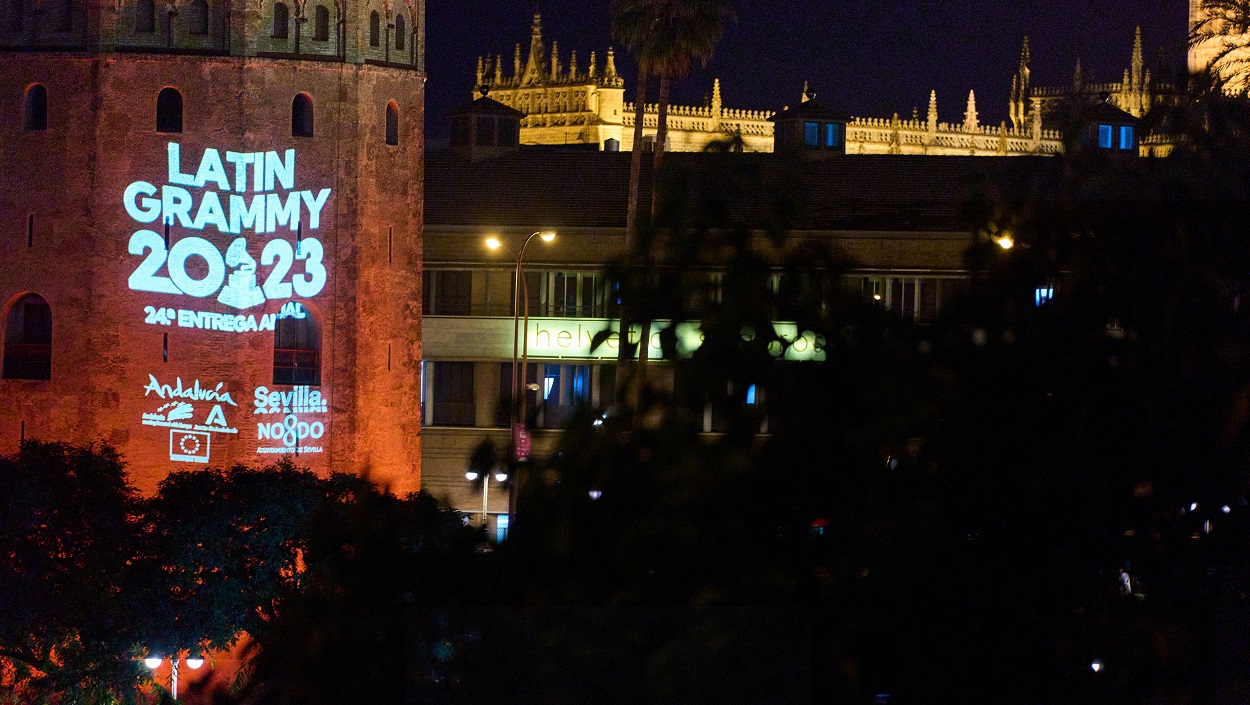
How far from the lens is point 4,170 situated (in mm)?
38250

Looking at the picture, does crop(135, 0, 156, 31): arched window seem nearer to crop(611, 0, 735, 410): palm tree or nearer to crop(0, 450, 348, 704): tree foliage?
crop(0, 450, 348, 704): tree foliage

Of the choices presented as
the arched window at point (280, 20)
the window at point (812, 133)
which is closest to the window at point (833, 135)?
the window at point (812, 133)

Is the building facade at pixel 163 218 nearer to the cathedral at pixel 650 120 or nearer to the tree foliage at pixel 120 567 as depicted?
the tree foliage at pixel 120 567

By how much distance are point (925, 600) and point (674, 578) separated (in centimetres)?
143

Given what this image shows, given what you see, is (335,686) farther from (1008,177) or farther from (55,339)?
(55,339)

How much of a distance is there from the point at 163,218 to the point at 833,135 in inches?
1364

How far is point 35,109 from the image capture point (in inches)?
1508

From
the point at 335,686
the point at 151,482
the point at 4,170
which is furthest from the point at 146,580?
the point at 335,686

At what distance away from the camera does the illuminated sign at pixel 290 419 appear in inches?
1524

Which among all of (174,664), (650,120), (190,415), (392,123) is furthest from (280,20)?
(650,120)

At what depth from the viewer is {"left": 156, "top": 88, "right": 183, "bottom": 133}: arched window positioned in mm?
38375

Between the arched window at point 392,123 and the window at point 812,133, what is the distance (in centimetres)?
2709

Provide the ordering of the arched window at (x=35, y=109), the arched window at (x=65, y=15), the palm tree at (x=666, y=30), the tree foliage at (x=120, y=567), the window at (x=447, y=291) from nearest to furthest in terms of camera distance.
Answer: the tree foliage at (x=120, y=567)
the arched window at (x=65, y=15)
the arched window at (x=35, y=109)
the palm tree at (x=666, y=30)
the window at (x=447, y=291)

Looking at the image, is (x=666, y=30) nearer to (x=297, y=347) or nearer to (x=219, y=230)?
(x=297, y=347)
